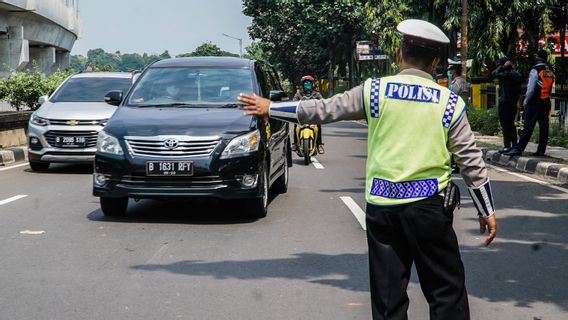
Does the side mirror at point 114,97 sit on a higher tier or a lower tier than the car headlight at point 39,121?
higher

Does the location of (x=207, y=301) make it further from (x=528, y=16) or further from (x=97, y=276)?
(x=528, y=16)

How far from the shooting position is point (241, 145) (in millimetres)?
9188

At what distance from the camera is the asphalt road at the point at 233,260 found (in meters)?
5.86

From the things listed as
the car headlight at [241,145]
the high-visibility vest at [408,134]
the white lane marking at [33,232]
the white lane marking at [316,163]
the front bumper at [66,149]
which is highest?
the high-visibility vest at [408,134]

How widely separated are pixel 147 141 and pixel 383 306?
5441 mm

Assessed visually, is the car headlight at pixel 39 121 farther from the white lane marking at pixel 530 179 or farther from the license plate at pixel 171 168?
the white lane marking at pixel 530 179

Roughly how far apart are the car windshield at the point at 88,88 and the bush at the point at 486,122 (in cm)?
1173

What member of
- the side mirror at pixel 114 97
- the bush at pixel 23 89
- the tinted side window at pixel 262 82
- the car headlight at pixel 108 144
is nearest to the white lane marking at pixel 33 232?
the car headlight at pixel 108 144

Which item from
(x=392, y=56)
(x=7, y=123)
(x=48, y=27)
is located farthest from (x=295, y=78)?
(x=7, y=123)

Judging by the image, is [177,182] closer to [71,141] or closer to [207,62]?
[207,62]

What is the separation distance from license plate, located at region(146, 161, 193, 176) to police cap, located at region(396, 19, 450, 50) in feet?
17.1

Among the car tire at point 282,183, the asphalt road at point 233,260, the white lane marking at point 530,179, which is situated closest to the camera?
the asphalt road at point 233,260

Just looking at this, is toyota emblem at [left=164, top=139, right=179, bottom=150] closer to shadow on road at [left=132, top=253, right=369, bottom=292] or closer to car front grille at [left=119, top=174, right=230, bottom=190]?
car front grille at [left=119, top=174, right=230, bottom=190]

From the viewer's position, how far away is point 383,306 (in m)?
4.04
